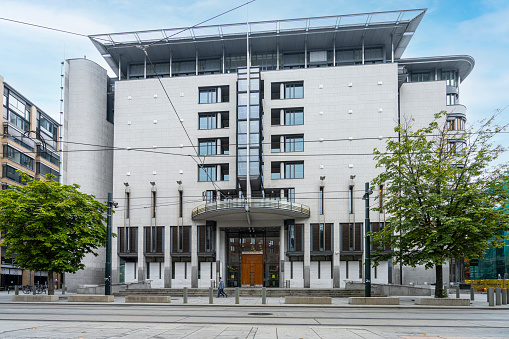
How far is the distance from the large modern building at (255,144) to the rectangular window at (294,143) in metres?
0.16

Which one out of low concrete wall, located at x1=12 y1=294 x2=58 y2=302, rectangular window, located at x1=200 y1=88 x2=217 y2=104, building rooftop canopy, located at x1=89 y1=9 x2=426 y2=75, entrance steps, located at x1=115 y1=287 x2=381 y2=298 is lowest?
entrance steps, located at x1=115 y1=287 x2=381 y2=298

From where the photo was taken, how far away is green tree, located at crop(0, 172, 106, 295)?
3219cm

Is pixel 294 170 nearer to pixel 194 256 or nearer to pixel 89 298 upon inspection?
pixel 194 256

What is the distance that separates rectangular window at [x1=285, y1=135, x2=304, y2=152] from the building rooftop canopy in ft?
37.9

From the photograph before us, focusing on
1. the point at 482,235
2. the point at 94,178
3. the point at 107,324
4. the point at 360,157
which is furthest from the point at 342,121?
the point at 107,324

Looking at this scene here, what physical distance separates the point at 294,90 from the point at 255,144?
8.12 metres

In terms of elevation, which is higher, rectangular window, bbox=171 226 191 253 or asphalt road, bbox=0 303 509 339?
rectangular window, bbox=171 226 191 253

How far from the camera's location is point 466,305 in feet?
83.8

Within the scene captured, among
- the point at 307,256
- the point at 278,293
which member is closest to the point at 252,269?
the point at 307,256

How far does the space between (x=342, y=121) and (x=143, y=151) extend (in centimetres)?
2218

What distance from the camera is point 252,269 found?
51312 mm

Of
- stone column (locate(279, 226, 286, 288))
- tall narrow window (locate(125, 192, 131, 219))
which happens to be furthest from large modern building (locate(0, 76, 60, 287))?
stone column (locate(279, 226, 286, 288))

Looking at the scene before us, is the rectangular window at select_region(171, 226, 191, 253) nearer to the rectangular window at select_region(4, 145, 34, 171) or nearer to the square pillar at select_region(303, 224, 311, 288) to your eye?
the square pillar at select_region(303, 224, 311, 288)

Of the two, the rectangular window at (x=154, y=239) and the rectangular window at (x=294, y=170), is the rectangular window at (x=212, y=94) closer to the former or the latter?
the rectangular window at (x=294, y=170)
